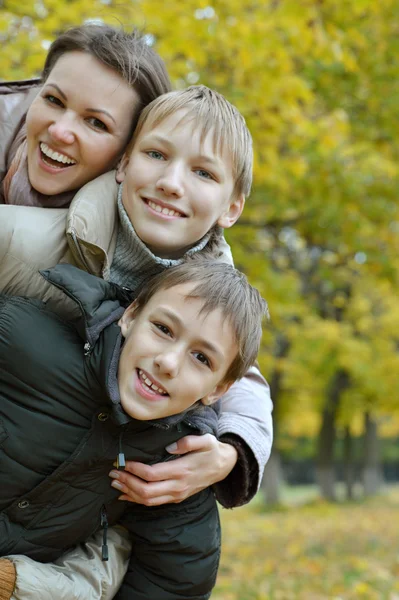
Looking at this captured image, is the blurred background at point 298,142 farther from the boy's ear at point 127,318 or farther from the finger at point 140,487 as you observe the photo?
the finger at point 140,487

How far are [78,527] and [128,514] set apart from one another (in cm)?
23

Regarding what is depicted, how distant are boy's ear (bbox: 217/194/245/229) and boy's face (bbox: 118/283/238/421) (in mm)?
424

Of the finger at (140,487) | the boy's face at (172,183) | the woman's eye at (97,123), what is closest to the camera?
the finger at (140,487)

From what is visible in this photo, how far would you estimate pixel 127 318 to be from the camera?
228cm

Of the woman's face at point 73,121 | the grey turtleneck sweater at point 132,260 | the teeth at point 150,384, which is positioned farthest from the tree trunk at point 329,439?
the teeth at point 150,384

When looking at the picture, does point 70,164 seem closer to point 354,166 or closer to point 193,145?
point 193,145

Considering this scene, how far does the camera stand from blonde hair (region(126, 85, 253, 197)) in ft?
7.95

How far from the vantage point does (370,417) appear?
2612cm

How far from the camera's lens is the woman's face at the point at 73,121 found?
2451 millimetres

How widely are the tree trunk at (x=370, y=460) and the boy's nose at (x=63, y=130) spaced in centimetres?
2439

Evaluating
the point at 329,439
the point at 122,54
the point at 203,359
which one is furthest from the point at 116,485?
the point at 329,439

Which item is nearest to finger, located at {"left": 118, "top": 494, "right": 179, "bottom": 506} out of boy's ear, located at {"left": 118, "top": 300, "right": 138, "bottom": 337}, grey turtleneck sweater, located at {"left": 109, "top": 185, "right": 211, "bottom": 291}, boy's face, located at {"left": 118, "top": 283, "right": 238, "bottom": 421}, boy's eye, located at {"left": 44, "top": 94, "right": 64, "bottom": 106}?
boy's face, located at {"left": 118, "top": 283, "right": 238, "bottom": 421}

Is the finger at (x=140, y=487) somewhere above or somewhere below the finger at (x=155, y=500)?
above

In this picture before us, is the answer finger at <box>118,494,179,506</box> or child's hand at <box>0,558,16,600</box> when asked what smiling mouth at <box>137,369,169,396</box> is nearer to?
finger at <box>118,494,179,506</box>
